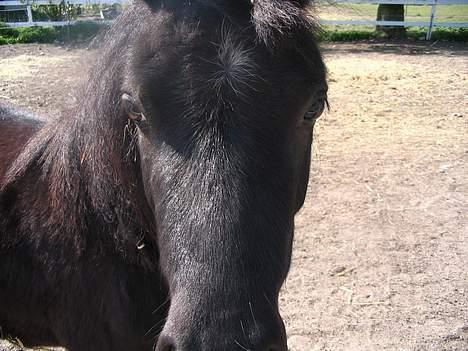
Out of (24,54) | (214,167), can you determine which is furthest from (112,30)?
(24,54)

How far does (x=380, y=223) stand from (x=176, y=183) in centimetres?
391

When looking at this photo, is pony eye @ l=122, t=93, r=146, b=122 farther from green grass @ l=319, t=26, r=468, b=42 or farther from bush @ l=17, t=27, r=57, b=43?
green grass @ l=319, t=26, r=468, b=42

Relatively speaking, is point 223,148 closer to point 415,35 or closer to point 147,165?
point 147,165

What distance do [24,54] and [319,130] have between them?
955 cm

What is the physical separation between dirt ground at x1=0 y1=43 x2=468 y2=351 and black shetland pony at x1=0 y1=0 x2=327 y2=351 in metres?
0.60

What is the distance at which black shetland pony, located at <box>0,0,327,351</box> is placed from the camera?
1.55 metres

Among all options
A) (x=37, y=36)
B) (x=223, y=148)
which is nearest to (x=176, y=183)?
(x=223, y=148)

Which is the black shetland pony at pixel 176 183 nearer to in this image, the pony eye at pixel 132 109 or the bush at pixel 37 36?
the pony eye at pixel 132 109

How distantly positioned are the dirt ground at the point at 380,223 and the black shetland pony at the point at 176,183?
23.7 inches

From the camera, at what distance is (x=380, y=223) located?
5.15 meters

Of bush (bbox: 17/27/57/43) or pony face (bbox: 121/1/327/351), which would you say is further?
bush (bbox: 17/27/57/43)

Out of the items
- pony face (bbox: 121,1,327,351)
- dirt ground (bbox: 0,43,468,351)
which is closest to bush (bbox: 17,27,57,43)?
dirt ground (bbox: 0,43,468,351)

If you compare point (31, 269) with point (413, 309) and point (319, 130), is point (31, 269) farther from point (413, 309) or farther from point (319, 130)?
point (319, 130)

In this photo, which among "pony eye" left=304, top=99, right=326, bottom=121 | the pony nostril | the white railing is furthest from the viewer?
the white railing
